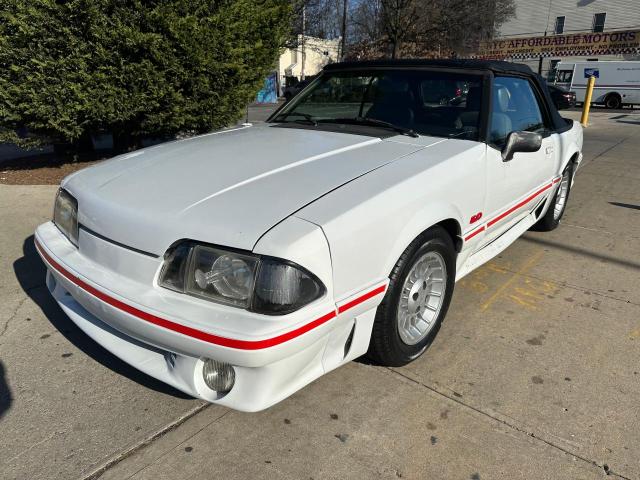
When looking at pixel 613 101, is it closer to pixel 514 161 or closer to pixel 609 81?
pixel 609 81

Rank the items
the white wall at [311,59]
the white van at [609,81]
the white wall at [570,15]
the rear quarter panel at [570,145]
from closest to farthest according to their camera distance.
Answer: the rear quarter panel at [570,145] < the white van at [609,81] < the white wall at [570,15] < the white wall at [311,59]

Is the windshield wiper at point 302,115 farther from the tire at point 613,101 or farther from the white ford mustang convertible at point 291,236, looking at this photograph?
the tire at point 613,101

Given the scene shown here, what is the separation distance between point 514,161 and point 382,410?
6.10 ft

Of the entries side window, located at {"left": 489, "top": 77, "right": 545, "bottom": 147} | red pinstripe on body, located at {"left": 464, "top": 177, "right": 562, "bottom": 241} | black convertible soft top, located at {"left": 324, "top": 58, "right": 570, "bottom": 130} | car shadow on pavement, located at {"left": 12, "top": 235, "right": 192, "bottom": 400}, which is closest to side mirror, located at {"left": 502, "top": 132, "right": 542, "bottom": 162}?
side window, located at {"left": 489, "top": 77, "right": 545, "bottom": 147}

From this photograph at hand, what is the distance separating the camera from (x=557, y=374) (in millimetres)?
2557

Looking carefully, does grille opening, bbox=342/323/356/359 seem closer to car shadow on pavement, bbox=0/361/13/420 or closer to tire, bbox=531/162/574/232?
car shadow on pavement, bbox=0/361/13/420

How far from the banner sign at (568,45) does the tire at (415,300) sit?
37.2 meters

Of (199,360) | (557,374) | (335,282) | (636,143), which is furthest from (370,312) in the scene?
(636,143)

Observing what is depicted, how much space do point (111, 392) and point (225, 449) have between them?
2.29 feet

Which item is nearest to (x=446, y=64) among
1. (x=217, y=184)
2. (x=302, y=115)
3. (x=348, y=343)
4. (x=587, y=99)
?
(x=302, y=115)

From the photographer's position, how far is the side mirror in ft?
9.51

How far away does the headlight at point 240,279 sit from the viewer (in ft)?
5.78

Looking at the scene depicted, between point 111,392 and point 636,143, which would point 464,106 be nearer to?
point 111,392

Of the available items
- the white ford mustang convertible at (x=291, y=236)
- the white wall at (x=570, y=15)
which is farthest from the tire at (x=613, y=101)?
the white ford mustang convertible at (x=291, y=236)
